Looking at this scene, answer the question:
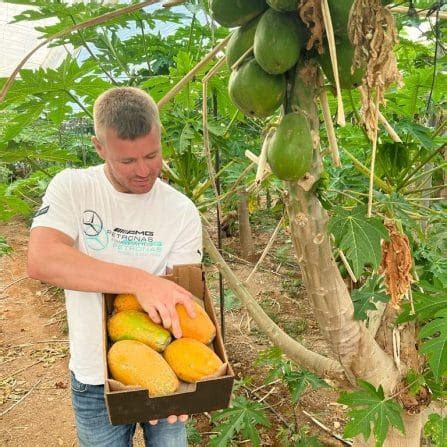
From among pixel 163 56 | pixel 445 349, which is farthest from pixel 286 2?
pixel 163 56

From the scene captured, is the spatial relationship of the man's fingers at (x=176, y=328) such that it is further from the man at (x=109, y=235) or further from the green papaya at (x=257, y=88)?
the green papaya at (x=257, y=88)

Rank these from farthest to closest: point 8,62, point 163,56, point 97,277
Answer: point 8,62, point 163,56, point 97,277

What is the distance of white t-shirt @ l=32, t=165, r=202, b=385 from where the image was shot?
139 centimetres

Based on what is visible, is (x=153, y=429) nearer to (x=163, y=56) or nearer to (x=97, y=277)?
(x=97, y=277)

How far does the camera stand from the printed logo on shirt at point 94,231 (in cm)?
138

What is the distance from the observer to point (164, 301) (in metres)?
1.04

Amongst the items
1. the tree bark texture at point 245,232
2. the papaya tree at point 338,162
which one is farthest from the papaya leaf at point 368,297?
the tree bark texture at point 245,232

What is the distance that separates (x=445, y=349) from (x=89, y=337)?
0.97 m

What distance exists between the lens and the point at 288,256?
4871 millimetres

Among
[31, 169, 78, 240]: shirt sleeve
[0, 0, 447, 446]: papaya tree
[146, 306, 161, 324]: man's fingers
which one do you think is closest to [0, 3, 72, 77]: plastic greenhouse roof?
[0, 0, 447, 446]: papaya tree

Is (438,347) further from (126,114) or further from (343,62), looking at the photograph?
(126,114)

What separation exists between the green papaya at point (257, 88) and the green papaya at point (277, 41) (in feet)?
0.12

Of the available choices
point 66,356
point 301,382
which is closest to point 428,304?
point 301,382

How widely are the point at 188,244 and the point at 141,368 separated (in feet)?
1.84
